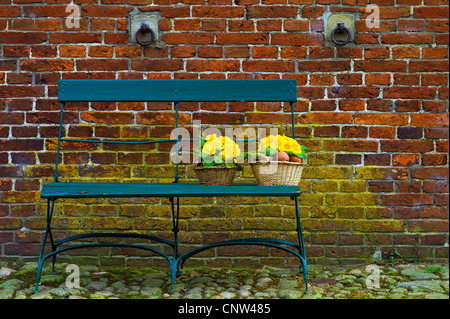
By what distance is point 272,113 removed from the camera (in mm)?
3049

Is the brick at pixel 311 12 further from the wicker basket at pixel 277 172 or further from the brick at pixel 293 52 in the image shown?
the wicker basket at pixel 277 172

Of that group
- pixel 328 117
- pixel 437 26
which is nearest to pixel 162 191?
pixel 328 117

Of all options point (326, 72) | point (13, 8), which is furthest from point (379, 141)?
point (13, 8)

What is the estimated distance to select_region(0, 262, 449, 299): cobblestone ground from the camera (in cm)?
244

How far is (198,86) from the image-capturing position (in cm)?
283

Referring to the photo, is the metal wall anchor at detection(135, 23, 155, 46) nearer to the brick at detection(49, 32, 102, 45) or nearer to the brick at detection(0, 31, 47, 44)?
the brick at detection(49, 32, 102, 45)

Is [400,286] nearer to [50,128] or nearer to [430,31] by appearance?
[430,31]

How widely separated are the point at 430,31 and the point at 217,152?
166 cm

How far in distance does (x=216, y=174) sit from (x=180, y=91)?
649 mm

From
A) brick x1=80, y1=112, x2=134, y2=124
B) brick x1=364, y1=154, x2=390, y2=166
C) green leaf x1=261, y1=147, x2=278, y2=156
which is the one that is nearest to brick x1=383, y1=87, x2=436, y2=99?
brick x1=364, y1=154, x2=390, y2=166

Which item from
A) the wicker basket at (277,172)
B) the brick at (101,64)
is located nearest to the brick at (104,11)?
the brick at (101,64)
